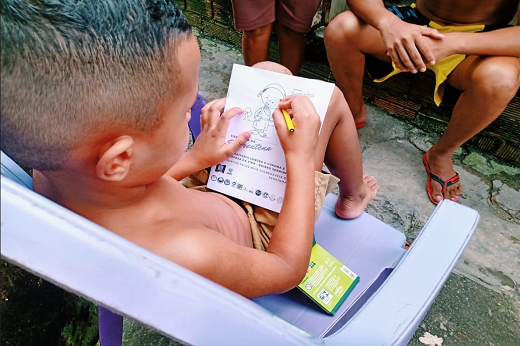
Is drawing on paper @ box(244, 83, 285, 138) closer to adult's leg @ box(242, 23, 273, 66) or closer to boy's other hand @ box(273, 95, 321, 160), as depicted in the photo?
boy's other hand @ box(273, 95, 321, 160)

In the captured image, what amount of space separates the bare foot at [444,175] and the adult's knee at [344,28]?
22.3 inches

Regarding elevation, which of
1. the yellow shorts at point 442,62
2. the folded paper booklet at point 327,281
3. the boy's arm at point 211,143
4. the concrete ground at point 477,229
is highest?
the boy's arm at point 211,143

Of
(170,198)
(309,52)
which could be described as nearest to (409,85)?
(309,52)

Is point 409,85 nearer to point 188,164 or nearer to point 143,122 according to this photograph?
point 188,164

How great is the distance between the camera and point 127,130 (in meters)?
0.51

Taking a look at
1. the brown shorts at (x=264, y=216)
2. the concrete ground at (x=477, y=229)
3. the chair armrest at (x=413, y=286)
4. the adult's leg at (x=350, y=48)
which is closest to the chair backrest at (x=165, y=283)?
the chair armrest at (x=413, y=286)

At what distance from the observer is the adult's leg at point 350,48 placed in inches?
61.8

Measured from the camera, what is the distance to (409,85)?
5.94 feet

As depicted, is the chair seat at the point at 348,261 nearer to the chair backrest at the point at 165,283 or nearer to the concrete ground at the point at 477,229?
the chair backrest at the point at 165,283

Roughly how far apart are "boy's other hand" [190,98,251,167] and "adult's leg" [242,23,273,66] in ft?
3.32

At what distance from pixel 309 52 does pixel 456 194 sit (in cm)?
98

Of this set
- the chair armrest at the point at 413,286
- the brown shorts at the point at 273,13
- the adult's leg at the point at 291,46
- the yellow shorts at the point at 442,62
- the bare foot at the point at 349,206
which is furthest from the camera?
the adult's leg at the point at 291,46

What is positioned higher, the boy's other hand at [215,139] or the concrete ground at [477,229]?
the boy's other hand at [215,139]

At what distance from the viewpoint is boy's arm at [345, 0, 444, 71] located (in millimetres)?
1369
